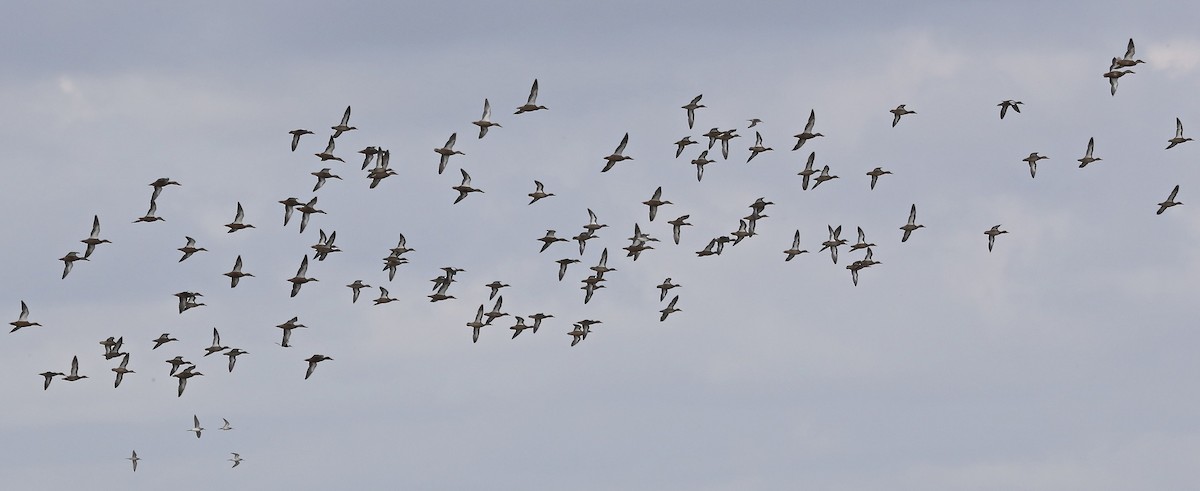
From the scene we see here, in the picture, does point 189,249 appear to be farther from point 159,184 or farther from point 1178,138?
point 1178,138

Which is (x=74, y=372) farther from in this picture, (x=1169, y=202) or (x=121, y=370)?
(x=1169, y=202)

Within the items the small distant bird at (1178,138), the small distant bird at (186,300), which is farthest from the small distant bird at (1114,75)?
the small distant bird at (186,300)

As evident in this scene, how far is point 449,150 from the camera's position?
404 ft

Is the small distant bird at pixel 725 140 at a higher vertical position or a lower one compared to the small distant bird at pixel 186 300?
higher

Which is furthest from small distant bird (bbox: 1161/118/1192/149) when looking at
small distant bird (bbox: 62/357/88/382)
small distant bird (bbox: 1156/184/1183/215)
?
small distant bird (bbox: 62/357/88/382)

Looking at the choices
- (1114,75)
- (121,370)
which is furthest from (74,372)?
(1114,75)

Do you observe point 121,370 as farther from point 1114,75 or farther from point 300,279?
point 1114,75

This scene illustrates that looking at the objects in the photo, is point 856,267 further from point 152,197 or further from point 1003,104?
point 152,197

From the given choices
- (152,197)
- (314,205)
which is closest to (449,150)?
(314,205)

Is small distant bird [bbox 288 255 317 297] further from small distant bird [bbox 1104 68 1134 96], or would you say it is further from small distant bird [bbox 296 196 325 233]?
small distant bird [bbox 1104 68 1134 96]

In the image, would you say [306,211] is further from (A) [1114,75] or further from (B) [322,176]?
(A) [1114,75]

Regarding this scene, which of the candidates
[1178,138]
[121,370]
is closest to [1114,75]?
[1178,138]

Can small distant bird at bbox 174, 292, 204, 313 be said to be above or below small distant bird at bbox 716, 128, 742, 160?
below

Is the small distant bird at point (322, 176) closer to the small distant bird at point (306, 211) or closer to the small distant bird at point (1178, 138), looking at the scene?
the small distant bird at point (306, 211)
